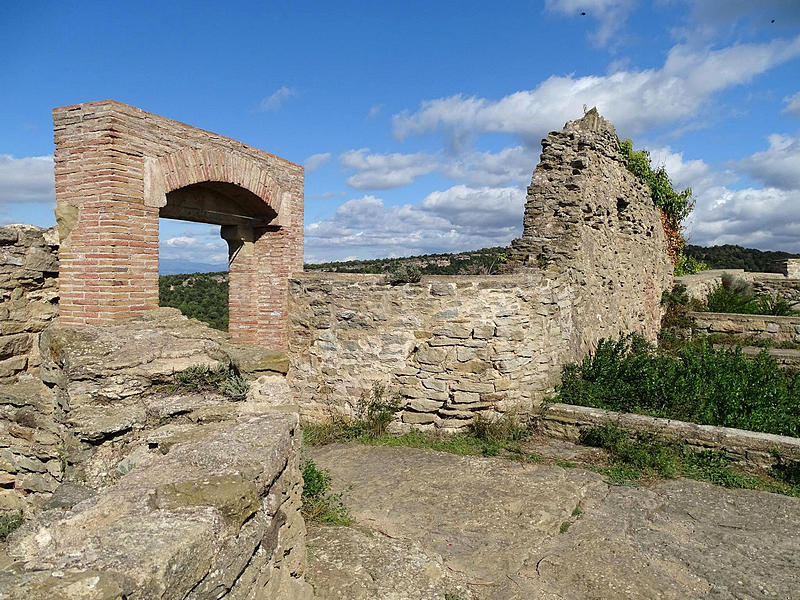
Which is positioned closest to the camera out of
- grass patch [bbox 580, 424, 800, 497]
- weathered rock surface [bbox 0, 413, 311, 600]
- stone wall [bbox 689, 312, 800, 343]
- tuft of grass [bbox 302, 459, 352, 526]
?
weathered rock surface [bbox 0, 413, 311, 600]

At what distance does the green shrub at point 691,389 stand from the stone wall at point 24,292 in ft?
20.9

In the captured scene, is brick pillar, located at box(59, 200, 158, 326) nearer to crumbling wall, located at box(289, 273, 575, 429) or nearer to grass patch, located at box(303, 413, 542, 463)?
crumbling wall, located at box(289, 273, 575, 429)

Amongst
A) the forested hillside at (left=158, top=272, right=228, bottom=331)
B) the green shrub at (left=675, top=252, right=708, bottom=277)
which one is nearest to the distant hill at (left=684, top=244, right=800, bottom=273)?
the green shrub at (left=675, top=252, right=708, bottom=277)

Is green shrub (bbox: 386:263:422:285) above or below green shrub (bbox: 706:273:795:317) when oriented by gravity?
above

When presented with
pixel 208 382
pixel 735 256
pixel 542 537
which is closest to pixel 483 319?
pixel 542 537

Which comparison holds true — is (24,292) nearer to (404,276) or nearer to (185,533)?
(404,276)

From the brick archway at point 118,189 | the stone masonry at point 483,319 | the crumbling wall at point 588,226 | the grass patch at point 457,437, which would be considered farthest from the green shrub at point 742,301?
the brick archway at point 118,189

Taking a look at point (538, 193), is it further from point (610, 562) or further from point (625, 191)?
point (610, 562)

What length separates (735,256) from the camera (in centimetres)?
3403

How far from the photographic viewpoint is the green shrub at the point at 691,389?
663 cm

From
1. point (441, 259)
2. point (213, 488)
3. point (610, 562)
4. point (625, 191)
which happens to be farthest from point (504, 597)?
point (441, 259)

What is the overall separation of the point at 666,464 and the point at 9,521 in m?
6.48

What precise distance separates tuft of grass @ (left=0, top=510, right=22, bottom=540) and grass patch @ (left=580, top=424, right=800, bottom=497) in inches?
223

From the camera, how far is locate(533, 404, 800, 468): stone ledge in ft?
18.9
